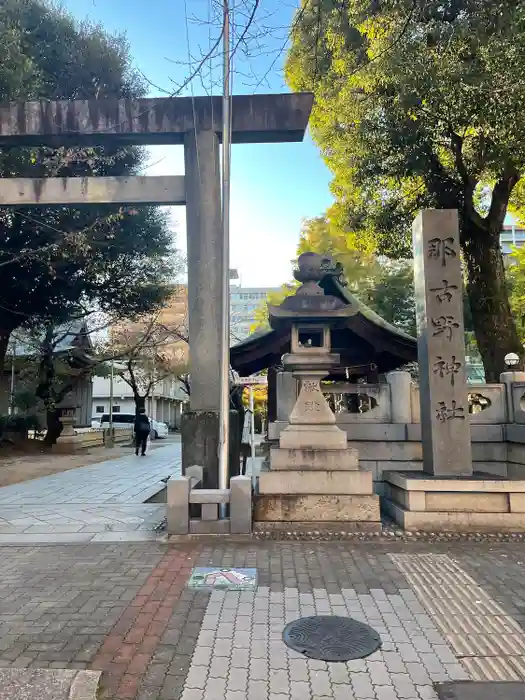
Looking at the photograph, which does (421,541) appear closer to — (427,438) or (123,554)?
(427,438)

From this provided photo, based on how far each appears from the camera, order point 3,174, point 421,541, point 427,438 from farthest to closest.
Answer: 1. point 3,174
2. point 427,438
3. point 421,541

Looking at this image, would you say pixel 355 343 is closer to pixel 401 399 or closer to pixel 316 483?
pixel 401 399

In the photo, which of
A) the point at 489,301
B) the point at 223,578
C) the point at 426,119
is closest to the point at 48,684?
the point at 223,578

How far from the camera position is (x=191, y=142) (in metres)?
8.40

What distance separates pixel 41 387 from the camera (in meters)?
23.1

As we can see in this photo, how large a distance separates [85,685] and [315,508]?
4.47 meters

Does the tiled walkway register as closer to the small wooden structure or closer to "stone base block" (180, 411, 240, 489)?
"stone base block" (180, 411, 240, 489)

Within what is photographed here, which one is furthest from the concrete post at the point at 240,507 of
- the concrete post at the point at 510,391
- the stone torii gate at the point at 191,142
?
the concrete post at the point at 510,391

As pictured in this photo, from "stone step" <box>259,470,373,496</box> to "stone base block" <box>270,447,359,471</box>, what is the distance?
0.11 metres

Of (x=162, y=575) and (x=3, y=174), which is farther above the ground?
(x=3, y=174)

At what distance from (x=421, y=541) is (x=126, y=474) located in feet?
34.3

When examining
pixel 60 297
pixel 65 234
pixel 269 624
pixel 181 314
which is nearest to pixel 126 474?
pixel 65 234

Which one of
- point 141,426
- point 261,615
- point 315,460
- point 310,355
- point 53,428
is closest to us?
point 261,615

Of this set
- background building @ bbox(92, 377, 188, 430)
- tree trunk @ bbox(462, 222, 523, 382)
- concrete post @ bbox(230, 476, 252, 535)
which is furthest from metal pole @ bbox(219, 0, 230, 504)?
background building @ bbox(92, 377, 188, 430)
